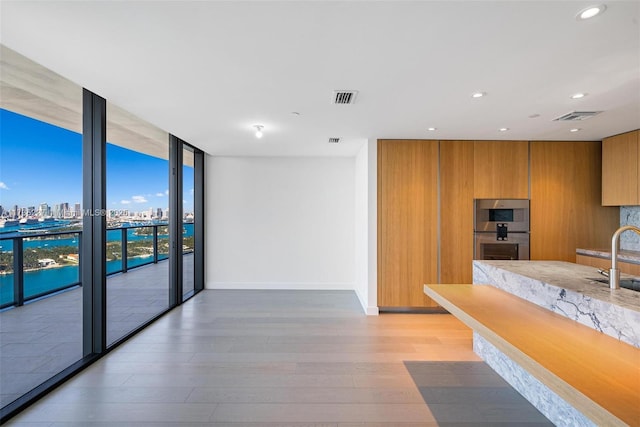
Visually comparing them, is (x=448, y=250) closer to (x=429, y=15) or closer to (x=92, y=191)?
(x=429, y=15)

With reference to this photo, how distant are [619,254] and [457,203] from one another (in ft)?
7.04

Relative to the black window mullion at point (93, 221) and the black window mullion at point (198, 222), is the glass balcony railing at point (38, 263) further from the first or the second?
the black window mullion at point (93, 221)

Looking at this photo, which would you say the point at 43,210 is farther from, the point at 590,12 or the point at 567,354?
the point at 590,12

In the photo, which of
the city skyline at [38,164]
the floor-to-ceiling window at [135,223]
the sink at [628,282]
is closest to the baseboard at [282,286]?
the floor-to-ceiling window at [135,223]

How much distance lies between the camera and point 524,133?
4012mm

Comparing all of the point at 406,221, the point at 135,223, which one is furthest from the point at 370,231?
the point at 135,223

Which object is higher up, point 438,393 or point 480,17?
point 480,17

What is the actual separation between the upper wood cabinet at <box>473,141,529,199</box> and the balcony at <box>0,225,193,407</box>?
4.91 metres

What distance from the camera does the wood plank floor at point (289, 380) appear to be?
2131 millimetres

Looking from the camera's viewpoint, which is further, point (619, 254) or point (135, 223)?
point (135, 223)

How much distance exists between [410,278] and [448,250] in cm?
70

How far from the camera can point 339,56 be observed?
2.03m

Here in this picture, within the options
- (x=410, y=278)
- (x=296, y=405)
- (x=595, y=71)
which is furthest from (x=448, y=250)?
(x=296, y=405)

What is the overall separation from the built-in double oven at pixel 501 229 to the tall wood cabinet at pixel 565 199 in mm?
148
